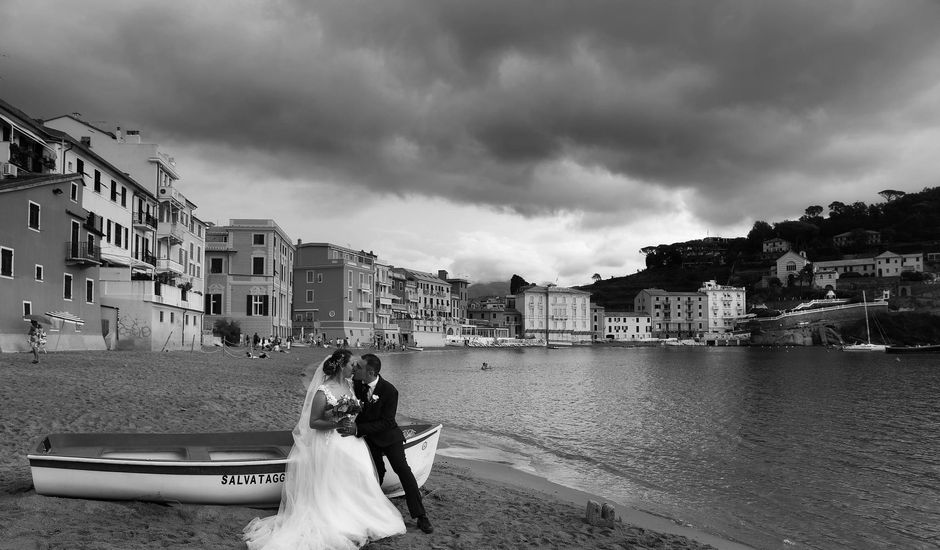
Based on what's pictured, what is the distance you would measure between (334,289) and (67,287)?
69303mm

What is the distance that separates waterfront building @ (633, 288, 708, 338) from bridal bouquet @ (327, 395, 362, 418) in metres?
196

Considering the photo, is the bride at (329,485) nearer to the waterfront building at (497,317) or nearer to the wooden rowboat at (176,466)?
the wooden rowboat at (176,466)

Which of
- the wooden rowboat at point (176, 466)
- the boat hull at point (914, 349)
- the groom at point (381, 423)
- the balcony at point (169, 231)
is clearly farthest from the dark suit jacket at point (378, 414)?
the boat hull at point (914, 349)

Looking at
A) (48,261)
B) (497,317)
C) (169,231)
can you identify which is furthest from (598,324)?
(48,261)

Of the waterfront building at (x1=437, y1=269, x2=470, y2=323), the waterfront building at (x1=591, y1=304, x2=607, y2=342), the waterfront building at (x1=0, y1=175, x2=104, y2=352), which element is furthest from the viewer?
the waterfront building at (x1=591, y1=304, x2=607, y2=342)

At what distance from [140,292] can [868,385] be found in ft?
171

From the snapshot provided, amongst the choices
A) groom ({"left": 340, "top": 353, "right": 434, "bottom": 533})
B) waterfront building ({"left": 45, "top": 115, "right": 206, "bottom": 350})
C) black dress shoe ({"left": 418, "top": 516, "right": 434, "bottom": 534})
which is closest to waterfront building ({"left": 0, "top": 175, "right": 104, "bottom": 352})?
waterfront building ({"left": 45, "top": 115, "right": 206, "bottom": 350})

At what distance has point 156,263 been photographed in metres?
51.7

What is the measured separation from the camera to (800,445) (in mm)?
21922

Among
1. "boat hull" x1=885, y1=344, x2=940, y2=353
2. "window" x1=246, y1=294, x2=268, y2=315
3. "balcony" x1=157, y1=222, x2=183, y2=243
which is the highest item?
"balcony" x1=157, y1=222, x2=183, y2=243

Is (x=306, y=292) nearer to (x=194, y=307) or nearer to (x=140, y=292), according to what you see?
(x=194, y=307)

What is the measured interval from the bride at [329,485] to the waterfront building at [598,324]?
609 feet

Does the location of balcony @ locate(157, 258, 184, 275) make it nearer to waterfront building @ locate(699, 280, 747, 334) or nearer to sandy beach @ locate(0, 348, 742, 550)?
sandy beach @ locate(0, 348, 742, 550)

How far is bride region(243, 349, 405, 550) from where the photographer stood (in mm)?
7746
